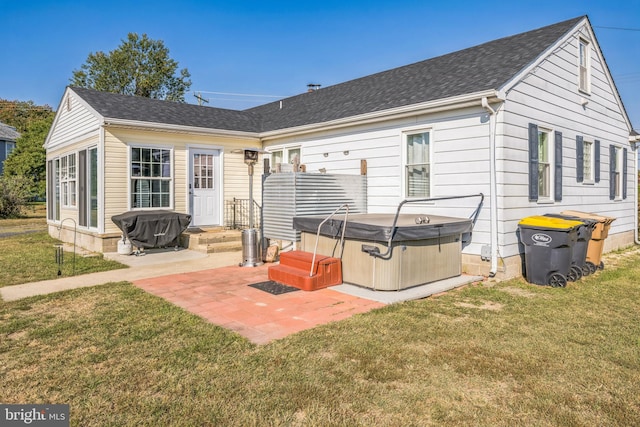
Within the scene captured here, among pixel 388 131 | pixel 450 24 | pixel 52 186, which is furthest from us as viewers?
pixel 450 24

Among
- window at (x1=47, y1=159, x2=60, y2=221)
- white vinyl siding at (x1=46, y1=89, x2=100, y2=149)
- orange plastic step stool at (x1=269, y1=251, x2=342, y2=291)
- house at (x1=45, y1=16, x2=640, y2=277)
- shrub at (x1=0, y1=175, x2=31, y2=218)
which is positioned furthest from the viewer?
shrub at (x1=0, y1=175, x2=31, y2=218)

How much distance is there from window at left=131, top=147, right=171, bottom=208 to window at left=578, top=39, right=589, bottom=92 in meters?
9.38

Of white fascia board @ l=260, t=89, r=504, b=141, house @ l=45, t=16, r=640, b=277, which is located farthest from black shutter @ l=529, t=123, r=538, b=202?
white fascia board @ l=260, t=89, r=504, b=141

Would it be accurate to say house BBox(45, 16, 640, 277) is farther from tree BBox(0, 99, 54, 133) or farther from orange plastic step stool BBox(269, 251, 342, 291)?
tree BBox(0, 99, 54, 133)

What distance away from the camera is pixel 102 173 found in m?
8.80

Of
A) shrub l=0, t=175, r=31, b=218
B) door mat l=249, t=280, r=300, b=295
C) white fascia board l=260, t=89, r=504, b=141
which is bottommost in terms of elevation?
door mat l=249, t=280, r=300, b=295

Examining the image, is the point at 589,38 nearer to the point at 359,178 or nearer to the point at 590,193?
the point at 590,193

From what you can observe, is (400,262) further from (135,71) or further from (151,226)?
(135,71)

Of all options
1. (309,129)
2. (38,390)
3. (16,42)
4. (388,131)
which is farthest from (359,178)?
(16,42)

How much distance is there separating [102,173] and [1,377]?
22.0 ft

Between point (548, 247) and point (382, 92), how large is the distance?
4.87m

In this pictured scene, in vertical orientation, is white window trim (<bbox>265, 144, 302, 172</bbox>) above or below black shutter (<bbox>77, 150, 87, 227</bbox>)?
above

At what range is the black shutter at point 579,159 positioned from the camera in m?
8.33

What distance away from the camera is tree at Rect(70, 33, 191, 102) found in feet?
99.5
